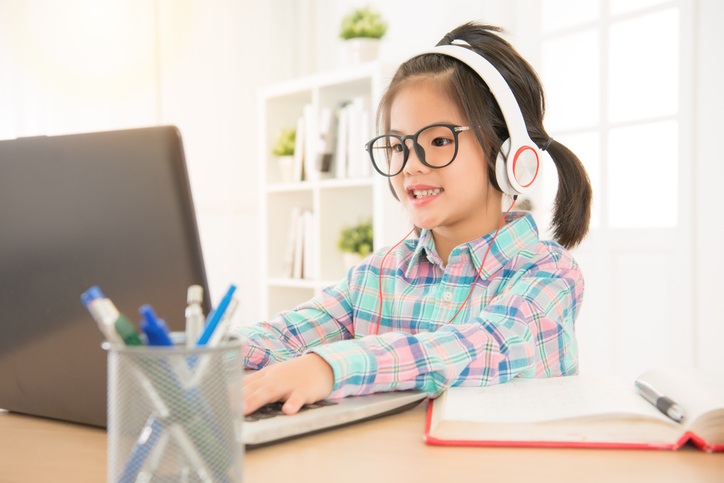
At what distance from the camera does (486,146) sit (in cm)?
129

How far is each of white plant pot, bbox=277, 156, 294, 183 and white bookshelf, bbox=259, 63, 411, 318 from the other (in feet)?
0.16

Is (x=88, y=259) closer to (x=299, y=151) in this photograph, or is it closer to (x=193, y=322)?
(x=193, y=322)

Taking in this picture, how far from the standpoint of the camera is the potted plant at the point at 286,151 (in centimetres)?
354

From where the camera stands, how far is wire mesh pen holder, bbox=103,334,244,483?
0.46m

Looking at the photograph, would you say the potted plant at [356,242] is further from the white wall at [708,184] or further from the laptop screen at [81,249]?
the laptop screen at [81,249]

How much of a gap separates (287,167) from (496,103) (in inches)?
92.7

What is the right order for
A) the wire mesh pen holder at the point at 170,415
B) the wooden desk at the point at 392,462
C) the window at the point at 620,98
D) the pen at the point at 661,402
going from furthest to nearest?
the window at the point at 620,98 < the pen at the point at 661,402 < the wooden desk at the point at 392,462 < the wire mesh pen holder at the point at 170,415

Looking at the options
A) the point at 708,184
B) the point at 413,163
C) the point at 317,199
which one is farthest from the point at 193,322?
the point at 317,199

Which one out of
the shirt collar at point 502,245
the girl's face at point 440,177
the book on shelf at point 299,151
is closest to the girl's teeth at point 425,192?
the girl's face at point 440,177

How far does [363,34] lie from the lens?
3240 millimetres

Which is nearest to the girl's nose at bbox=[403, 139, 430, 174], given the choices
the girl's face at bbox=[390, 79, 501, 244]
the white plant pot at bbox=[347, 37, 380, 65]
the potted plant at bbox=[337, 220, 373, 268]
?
the girl's face at bbox=[390, 79, 501, 244]

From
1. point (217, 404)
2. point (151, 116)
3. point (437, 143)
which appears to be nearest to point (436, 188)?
point (437, 143)

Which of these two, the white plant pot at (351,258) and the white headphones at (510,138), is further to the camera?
the white plant pot at (351,258)

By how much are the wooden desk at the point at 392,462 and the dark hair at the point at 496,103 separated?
2.29 ft
